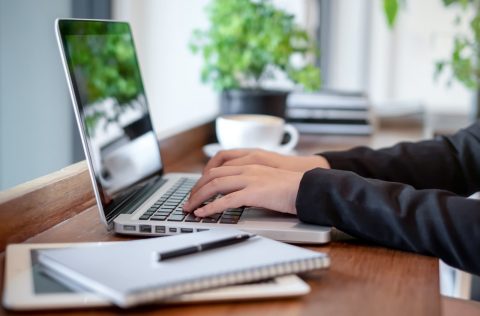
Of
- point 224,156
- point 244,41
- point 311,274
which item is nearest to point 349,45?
point 244,41

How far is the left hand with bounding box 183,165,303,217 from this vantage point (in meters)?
0.88

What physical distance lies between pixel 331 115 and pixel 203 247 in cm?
136

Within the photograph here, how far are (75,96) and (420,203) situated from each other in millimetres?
425

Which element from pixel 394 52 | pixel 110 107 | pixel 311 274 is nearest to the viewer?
pixel 311 274

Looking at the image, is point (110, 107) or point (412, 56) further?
point (412, 56)

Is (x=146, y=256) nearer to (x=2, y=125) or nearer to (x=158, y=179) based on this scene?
(x=158, y=179)

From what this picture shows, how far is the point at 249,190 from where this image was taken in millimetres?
887

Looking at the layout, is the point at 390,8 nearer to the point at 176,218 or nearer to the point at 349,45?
the point at 176,218

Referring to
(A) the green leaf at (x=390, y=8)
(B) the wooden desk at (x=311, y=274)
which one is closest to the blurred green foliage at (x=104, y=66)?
(B) the wooden desk at (x=311, y=274)

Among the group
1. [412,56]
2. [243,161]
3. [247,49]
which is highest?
[247,49]

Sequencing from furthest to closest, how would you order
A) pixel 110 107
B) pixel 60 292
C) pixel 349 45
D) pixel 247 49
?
pixel 349 45 < pixel 247 49 < pixel 110 107 < pixel 60 292

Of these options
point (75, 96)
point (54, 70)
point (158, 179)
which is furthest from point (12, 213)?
point (54, 70)

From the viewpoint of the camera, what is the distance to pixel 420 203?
0.84 metres

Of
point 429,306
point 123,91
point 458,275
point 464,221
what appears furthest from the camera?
point 458,275
